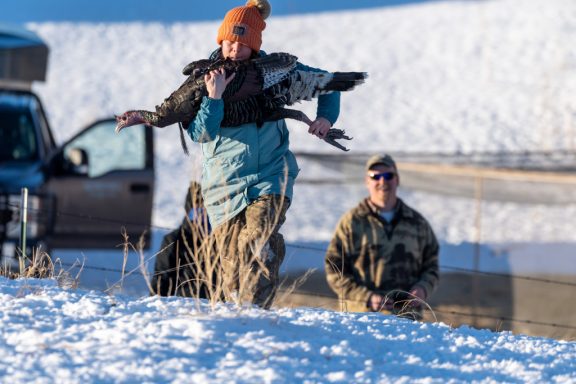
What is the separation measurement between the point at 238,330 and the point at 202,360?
0.33m

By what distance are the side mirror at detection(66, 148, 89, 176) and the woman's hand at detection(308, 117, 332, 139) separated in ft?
23.3

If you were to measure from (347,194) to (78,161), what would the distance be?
12.1 m

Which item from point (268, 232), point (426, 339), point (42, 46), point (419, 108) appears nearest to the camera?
point (426, 339)

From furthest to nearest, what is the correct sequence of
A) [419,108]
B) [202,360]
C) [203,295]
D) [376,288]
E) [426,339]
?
[419,108] < [376,288] < [203,295] < [426,339] < [202,360]

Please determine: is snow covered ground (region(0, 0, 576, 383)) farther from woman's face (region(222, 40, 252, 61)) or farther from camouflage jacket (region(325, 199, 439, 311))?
camouflage jacket (region(325, 199, 439, 311))

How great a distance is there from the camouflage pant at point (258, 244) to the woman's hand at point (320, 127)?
0.34 m

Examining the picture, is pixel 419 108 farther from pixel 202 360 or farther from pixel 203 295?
pixel 202 360

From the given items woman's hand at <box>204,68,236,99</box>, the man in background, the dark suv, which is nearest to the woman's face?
woman's hand at <box>204,68,236,99</box>

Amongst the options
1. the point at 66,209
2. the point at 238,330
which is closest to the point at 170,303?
the point at 238,330

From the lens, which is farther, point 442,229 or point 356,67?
point 356,67

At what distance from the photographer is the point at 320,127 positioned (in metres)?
5.57

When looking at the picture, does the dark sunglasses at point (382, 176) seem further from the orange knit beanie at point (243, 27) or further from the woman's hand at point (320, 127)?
the orange knit beanie at point (243, 27)

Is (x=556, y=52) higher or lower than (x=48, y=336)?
higher

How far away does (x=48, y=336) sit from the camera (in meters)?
4.37
